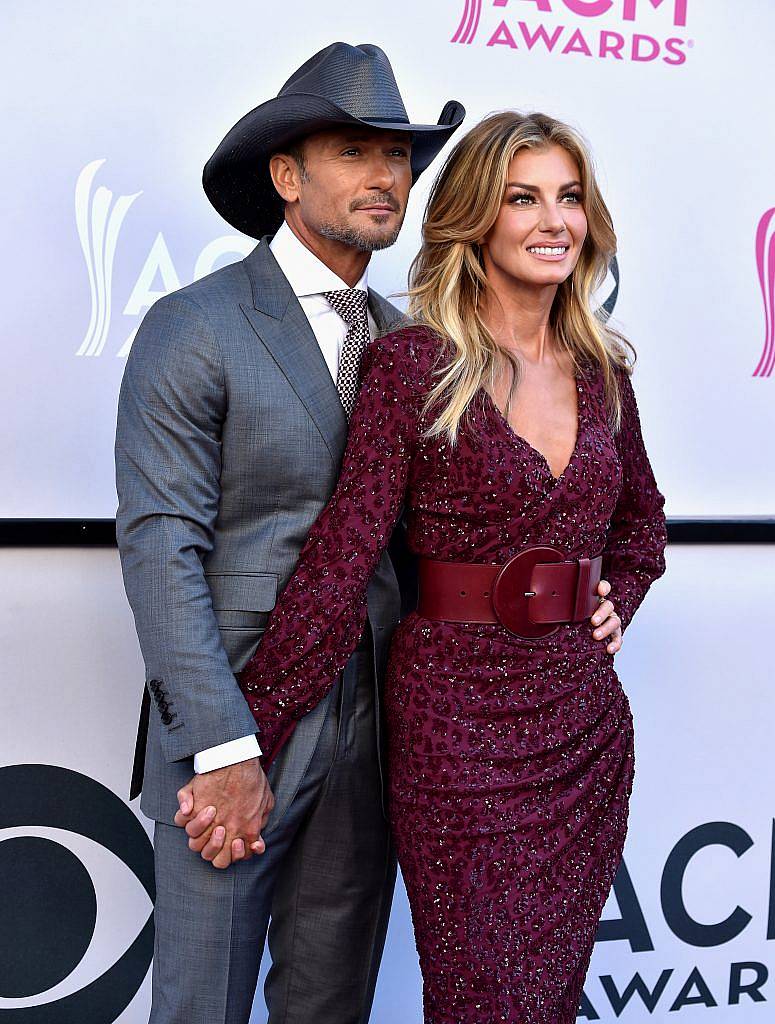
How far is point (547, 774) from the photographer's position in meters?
1.75

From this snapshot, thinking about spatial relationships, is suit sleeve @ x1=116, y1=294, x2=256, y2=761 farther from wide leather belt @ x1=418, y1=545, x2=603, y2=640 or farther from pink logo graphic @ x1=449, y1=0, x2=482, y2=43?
pink logo graphic @ x1=449, y1=0, x2=482, y2=43

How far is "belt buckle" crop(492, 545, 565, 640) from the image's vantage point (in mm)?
1749

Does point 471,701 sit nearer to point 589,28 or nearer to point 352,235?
point 352,235

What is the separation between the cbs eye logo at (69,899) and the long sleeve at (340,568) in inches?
32.9

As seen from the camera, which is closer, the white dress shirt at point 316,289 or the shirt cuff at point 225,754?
the shirt cuff at point 225,754

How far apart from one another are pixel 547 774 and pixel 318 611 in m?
0.42

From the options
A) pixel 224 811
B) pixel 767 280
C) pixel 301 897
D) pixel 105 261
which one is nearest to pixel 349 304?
pixel 105 261

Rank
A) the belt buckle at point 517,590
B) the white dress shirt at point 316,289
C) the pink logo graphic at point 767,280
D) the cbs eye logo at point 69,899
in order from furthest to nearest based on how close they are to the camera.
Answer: the pink logo graphic at point 767,280
the cbs eye logo at point 69,899
the white dress shirt at point 316,289
the belt buckle at point 517,590

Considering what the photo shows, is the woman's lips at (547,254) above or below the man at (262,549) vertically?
above

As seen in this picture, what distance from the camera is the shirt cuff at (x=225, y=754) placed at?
5.39ft

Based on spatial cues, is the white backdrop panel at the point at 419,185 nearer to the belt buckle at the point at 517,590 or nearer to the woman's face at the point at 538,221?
the woman's face at the point at 538,221

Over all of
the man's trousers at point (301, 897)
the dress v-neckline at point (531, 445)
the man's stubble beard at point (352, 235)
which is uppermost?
the man's stubble beard at point (352, 235)

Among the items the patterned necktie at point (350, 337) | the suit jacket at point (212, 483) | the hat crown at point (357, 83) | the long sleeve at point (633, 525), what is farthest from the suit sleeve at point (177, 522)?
the long sleeve at point (633, 525)

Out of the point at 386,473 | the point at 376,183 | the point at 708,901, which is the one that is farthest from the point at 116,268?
the point at 708,901
